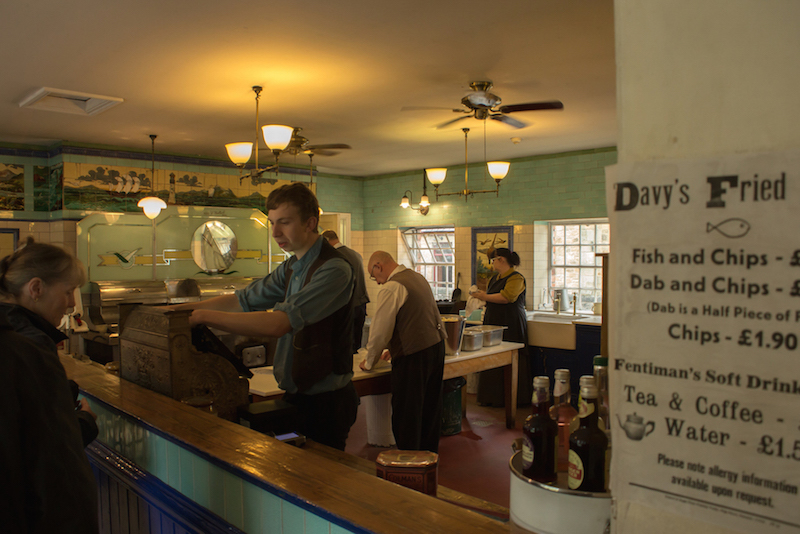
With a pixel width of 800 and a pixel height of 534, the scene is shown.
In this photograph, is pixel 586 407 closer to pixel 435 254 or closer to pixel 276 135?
pixel 276 135

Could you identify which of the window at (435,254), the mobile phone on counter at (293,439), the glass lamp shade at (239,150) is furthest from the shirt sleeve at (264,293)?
the window at (435,254)

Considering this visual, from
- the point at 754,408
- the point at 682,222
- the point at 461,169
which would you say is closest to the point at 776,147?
the point at 682,222

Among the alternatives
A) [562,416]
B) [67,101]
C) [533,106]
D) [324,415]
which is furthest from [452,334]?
[67,101]

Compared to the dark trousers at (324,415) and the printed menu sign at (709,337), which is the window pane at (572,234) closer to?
the dark trousers at (324,415)

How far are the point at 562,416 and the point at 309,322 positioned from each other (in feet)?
3.94

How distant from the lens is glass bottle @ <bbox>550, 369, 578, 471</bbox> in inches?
50.9

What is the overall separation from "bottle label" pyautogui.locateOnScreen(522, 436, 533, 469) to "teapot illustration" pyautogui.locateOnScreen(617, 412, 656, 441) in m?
0.42

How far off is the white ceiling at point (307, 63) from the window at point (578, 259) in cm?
186

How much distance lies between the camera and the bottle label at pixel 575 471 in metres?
1.10

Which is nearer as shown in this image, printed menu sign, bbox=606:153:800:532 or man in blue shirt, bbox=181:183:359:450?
printed menu sign, bbox=606:153:800:532

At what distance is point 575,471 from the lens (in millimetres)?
1111

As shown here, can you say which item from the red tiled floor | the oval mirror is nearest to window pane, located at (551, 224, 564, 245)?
the red tiled floor

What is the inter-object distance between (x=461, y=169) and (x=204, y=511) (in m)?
8.60

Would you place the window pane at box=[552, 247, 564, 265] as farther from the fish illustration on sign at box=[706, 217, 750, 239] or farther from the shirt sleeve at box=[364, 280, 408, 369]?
the fish illustration on sign at box=[706, 217, 750, 239]
